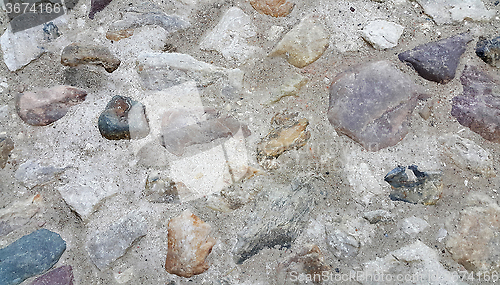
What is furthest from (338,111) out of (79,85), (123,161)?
(79,85)

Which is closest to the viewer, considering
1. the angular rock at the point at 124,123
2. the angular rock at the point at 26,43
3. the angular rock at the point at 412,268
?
the angular rock at the point at 412,268

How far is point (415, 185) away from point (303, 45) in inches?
30.9

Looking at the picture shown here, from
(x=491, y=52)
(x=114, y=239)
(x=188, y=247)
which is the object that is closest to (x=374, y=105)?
(x=491, y=52)

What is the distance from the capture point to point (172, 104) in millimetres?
1618

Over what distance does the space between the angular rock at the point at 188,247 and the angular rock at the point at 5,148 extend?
2.62 feet

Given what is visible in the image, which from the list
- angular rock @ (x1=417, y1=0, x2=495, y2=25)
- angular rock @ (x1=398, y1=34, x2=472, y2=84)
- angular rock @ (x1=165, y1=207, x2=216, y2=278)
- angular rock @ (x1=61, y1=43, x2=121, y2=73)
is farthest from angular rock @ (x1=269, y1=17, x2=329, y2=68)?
angular rock @ (x1=165, y1=207, x2=216, y2=278)

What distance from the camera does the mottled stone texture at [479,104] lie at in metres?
1.59

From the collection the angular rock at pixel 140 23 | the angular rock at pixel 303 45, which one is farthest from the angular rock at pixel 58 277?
the angular rock at pixel 303 45

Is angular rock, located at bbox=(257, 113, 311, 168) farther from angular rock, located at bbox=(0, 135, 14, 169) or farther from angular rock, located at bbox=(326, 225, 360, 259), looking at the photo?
angular rock, located at bbox=(0, 135, 14, 169)

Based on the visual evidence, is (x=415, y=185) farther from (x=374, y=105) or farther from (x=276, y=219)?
(x=276, y=219)

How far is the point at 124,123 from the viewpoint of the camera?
1598mm

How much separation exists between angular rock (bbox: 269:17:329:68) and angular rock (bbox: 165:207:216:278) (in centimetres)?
84

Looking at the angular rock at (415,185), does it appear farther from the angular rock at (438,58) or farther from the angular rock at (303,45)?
the angular rock at (303,45)

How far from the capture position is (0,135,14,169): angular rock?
63.7 inches
